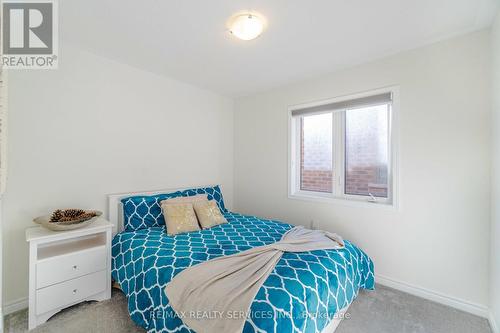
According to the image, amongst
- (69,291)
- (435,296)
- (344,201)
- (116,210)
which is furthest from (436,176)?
(69,291)

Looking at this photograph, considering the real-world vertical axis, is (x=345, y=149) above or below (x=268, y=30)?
below

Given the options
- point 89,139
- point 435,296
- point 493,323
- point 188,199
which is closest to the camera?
point 493,323

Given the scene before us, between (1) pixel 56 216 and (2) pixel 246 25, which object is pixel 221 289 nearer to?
(1) pixel 56 216

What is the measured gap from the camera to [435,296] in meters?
2.14

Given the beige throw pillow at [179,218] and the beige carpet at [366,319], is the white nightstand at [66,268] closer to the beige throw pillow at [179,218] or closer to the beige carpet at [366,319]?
the beige carpet at [366,319]

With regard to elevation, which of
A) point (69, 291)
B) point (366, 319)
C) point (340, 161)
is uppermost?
point (340, 161)

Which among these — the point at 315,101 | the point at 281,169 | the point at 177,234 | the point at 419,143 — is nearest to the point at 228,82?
the point at 315,101

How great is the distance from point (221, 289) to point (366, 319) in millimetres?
1349

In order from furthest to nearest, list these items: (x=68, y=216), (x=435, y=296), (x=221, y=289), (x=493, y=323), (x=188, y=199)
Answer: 1. (x=188, y=199)
2. (x=435, y=296)
3. (x=68, y=216)
4. (x=493, y=323)
5. (x=221, y=289)

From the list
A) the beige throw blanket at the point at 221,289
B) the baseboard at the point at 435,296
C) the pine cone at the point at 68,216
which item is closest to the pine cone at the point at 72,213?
the pine cone at the point at 68,216

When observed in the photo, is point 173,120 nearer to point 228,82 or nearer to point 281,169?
point 228,82

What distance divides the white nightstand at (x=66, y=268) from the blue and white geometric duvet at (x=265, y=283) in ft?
0.45

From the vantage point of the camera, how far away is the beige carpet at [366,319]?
5.81 feet

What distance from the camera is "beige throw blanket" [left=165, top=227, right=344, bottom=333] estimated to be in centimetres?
122
